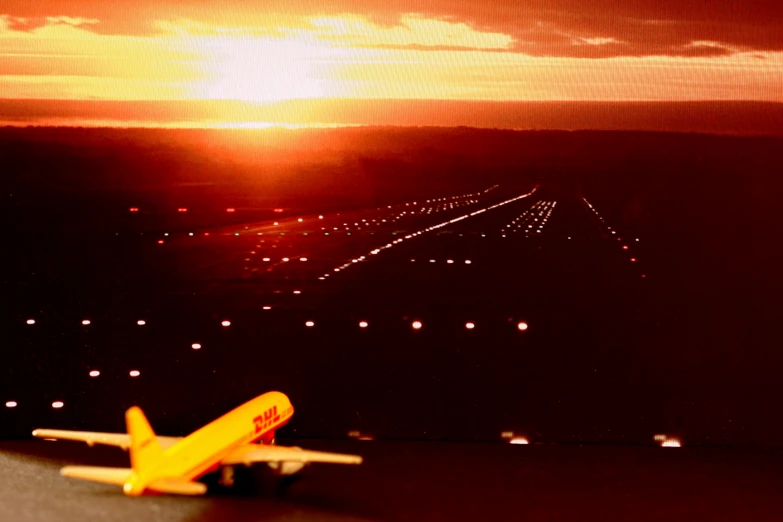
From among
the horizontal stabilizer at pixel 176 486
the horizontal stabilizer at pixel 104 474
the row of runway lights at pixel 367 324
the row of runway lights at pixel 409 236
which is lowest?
the horizontal stabilizer at pixel 176 486

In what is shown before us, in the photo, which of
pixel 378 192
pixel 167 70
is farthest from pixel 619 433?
pixel 167 70

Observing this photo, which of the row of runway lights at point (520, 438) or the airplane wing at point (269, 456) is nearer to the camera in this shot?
the airplane wing at point (269, 456)

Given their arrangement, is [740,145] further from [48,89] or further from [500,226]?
[48,89]

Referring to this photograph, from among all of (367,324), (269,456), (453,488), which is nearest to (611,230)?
(367,324)

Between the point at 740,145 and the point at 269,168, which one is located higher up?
the point at 740,145

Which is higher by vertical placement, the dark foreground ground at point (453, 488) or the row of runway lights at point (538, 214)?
the row of runway lights at point (538, 214)

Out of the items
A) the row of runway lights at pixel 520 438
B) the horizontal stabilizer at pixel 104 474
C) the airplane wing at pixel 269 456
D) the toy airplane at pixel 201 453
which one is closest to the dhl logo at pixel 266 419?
the toy airplane at pixel 201 453

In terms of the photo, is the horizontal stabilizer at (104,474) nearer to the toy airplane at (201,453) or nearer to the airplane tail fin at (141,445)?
the toy airplane at (201,453)
